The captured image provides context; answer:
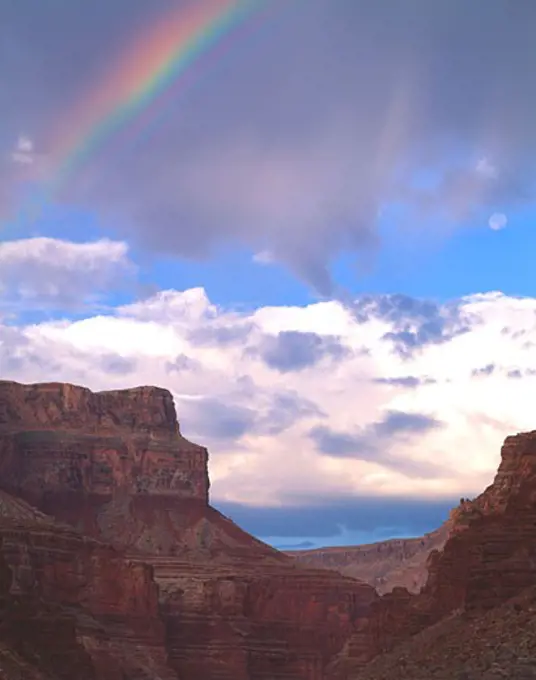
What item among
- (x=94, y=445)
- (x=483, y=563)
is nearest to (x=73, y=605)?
(x=94, y=445)

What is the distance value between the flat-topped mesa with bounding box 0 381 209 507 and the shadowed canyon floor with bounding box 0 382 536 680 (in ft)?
0.63

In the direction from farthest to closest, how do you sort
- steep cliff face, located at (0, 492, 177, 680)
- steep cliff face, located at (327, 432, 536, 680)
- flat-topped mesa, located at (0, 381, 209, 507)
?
flat-topped mesa, located at (0, 381, 209, 507), steep cliff face, located at (0, 492, 177, 680), steep cliff face, located at (327, 432, 536, 680)

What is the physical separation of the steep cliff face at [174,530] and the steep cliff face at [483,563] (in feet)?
173

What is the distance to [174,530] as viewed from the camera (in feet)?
603

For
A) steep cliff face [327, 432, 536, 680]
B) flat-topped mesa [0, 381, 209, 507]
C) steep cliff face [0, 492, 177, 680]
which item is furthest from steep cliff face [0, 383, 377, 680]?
steep cliff face [327, 432, 536, 680]

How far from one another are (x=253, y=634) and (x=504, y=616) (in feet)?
351

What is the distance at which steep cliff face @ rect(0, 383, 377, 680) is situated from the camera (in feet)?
518

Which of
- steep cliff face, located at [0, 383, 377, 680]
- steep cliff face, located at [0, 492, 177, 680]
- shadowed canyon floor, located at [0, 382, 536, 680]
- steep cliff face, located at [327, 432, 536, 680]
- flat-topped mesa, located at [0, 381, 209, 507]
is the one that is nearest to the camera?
steep cliff face, located at [327, 432, 536, 680]

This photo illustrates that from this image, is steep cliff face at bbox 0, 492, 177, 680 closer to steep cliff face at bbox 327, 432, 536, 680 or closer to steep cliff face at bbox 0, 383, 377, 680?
steep cliff face at bbox 0, 383, 377, 680

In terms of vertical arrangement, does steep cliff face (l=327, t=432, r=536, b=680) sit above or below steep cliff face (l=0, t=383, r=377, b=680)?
below

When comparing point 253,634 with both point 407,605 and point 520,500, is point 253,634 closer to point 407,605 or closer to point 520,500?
point 407,605

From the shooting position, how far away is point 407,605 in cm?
9606

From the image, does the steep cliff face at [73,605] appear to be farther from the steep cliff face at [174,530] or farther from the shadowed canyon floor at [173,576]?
the steep cliff face at [174,530]

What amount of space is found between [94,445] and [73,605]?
5421cm
